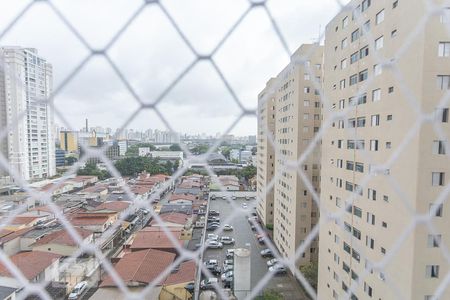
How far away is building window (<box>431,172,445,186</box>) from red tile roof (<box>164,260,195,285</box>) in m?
2.57

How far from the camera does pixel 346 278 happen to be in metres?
2.98

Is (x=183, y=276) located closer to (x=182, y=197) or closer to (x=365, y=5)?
(x=365, y=5)

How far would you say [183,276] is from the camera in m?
3.47

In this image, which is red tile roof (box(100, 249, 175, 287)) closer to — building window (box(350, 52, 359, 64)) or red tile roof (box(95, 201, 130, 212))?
red tile roof (box(95, 201, 130, 212))

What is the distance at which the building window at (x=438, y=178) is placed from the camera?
202cm

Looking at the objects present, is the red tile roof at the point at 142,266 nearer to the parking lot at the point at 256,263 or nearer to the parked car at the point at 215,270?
the parked car at the point at 215,270

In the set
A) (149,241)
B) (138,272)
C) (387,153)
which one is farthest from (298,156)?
(138,272)

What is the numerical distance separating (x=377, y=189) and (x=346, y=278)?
1.05 metres

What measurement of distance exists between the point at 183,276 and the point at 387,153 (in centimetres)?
251

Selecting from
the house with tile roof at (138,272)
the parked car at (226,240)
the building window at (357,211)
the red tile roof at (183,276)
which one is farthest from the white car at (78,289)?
the building window at (357,211)

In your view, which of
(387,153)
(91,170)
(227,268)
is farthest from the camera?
(227,268)

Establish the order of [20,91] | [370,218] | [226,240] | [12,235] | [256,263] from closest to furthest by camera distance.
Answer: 1. [20,91]
2. [370,218]
3. [12,235]
4. [256,263]
5. [226,240]

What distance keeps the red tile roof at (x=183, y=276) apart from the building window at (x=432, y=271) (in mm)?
2294

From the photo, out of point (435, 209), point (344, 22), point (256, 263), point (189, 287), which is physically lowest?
point (256, 263)
